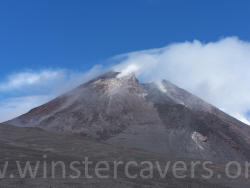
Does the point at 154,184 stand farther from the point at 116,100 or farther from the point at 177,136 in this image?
the point at 116,100

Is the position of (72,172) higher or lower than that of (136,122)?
lower

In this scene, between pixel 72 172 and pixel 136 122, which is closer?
pixel 72 172

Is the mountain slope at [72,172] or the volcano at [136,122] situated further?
the volcano at [136,122]

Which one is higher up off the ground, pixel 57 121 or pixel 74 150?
pixel 57 121

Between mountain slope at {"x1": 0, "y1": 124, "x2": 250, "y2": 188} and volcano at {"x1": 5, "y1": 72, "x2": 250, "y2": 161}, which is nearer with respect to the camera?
mountain slope at {"x1": 0, "y1": 124, "x2": 250, "y2": 188}

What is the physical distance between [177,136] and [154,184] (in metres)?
31.4

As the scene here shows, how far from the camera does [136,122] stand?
52.3 metres

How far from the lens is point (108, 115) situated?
2095 inches

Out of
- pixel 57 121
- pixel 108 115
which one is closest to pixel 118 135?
pixel 108 115

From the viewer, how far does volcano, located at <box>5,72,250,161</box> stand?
141ft

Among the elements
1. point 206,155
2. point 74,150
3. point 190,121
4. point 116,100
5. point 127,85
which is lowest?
point 206,155

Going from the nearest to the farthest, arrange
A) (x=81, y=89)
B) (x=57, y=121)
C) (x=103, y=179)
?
1. (x=103, y=179)
2. (x=57, y=121)
3. (x=81, y=89)

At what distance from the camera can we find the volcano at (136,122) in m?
43.0

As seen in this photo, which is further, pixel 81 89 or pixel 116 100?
pixel 81 89
